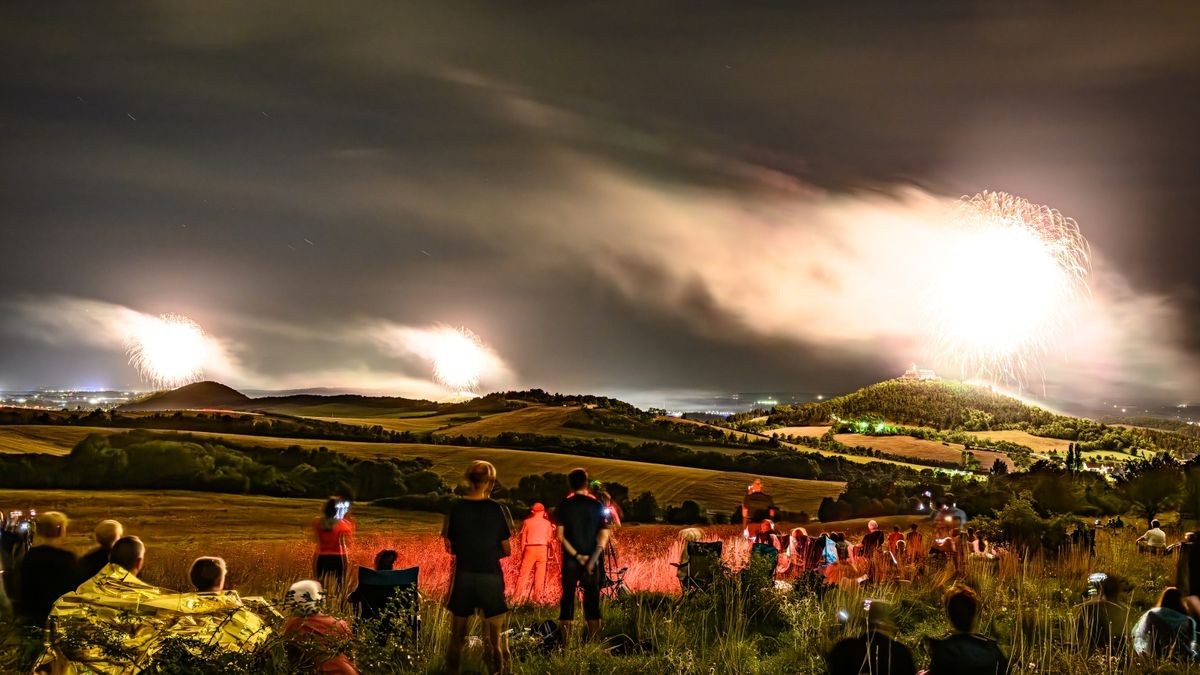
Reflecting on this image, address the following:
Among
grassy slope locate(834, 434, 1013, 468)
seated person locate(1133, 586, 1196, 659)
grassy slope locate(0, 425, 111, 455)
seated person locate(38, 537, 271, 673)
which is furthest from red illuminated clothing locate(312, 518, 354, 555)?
grassy slope locate(834, 434, 1013, 468)

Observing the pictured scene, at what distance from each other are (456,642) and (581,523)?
7.41 feet

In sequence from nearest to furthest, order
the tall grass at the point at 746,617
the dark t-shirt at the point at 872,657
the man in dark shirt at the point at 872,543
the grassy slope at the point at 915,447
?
1. the dark t-shirt at the point at 872,657
2. the tall grass at the point at 746,617
3. the man in dark shirt at the point at 872,543
4. the grassy slope at the point at 915,447

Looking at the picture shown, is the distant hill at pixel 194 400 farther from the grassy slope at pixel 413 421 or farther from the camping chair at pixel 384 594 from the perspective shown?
the camping chair at pixel 384 594

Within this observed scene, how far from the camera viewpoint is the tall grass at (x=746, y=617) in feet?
36.2

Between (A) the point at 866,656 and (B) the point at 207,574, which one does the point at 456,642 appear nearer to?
(B) the point at 207,574

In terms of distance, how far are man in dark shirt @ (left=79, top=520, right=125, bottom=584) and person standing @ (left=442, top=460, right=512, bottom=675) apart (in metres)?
3.92

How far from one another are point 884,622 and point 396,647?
7818 mm

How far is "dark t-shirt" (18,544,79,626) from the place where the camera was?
1077cm

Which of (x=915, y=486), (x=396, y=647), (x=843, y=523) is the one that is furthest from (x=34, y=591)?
(x=915, y=486)

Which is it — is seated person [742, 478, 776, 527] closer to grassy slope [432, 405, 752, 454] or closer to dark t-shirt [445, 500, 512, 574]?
dark t-shirt [445, 500, 512, 574]

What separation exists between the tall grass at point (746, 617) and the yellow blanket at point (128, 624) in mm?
628

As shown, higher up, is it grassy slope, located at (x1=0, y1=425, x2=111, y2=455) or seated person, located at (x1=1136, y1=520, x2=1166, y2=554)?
grassy slope, located at (x1=0, y1=425, x2=111, y2=455)

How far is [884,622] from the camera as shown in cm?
1376

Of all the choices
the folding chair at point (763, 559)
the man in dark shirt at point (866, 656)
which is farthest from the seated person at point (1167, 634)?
the folding chair at point (763, 559)
